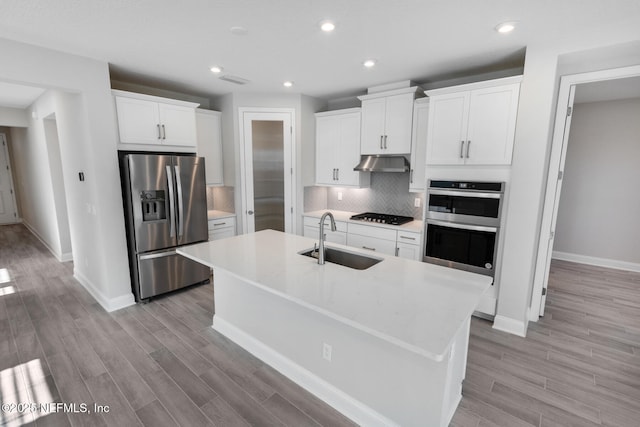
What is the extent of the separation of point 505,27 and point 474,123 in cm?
91

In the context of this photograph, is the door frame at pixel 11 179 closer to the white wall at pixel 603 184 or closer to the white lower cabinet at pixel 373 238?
the white lower cabinet at pixel 373 238

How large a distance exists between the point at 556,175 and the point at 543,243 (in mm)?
670

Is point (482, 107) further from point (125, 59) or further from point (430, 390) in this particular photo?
point (125, 59)

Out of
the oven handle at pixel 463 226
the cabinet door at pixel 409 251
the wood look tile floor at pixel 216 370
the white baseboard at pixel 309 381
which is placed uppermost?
the oven handle at pixel 463 226

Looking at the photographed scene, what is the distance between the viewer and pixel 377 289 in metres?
1.77

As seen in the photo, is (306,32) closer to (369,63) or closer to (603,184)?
(369,63)

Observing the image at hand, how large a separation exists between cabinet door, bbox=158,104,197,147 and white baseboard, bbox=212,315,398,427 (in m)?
2.34

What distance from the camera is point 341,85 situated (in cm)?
392

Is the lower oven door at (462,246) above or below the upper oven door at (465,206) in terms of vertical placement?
below

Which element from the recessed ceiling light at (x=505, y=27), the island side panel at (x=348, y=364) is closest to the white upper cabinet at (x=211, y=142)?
the island side panel at (x=348, y=364)

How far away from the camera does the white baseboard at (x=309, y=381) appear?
1854 millimetres

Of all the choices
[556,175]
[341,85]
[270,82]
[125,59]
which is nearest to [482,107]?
[556,175]

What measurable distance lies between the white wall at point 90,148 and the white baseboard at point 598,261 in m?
6.79

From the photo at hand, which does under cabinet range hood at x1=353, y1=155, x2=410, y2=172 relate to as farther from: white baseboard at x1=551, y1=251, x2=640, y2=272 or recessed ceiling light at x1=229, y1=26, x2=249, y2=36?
white baseboard at x1=551, y1=251, x2=640, y2=272
